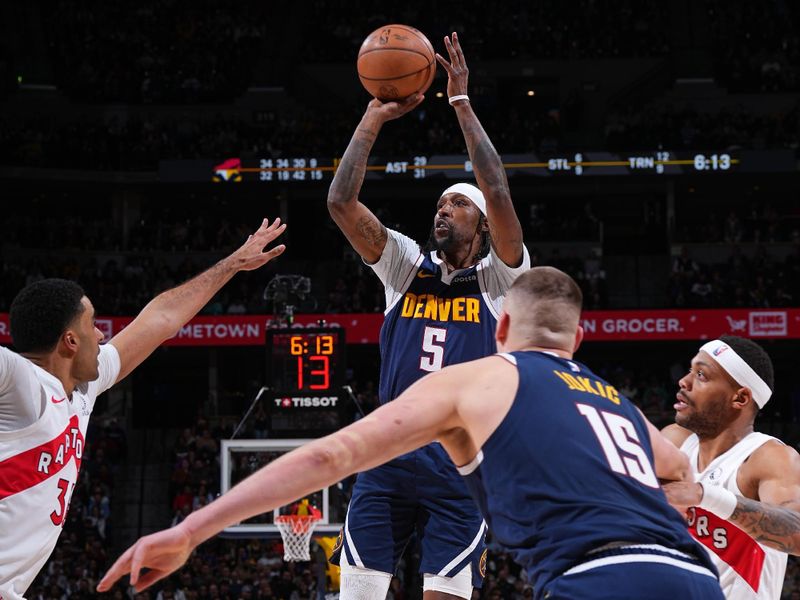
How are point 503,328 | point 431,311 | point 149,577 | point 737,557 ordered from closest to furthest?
point 149,577
point 503,328
point 737,557
point 431,311

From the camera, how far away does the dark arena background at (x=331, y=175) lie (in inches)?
1005

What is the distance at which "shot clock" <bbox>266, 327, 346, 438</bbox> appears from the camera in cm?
1388

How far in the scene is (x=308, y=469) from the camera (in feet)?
10.3

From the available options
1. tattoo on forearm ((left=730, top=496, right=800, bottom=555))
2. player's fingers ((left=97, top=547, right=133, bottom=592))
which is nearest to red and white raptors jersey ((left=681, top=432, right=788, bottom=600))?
tattoo on forearm ((left=730, top=496, right=800, bottom=555))

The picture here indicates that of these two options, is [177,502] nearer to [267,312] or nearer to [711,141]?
[267,312]

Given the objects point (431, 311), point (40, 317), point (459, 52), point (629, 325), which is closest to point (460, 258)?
point (431, 311)

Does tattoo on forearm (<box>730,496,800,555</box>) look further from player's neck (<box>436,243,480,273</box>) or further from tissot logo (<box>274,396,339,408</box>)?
tissot logo (<box>274,396,339,408</box>)

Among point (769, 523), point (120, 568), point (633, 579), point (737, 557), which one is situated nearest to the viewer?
point (120, 568)

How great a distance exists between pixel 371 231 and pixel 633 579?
348 cm

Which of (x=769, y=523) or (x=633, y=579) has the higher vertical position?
(x=633, y=579)

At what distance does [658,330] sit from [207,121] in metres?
14.1

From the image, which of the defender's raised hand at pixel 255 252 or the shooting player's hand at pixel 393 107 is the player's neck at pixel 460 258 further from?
the defender's raised hand at pixel 255 252

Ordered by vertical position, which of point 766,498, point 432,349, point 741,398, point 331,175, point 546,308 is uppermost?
point 331,175

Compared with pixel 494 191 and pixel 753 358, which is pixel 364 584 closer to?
pixel 494 191
